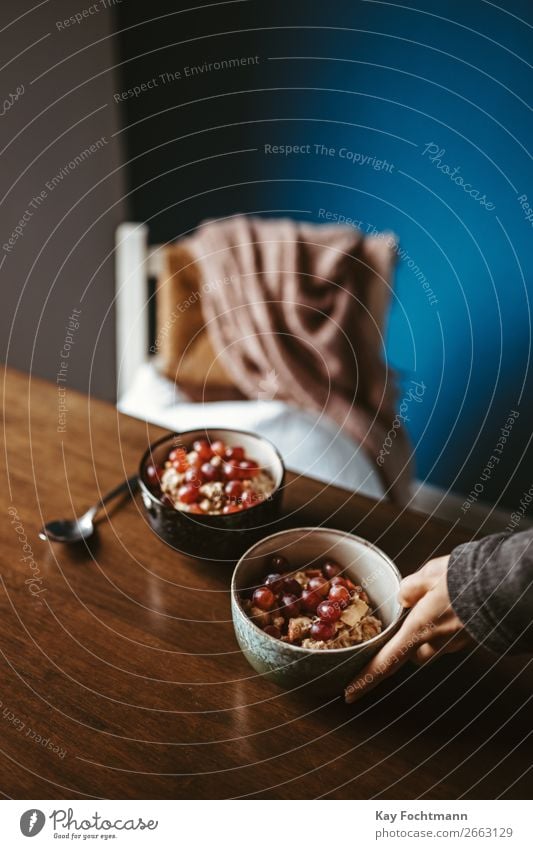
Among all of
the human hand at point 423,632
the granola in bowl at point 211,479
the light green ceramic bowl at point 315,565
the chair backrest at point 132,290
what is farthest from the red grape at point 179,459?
the chair backrest at point 132,290

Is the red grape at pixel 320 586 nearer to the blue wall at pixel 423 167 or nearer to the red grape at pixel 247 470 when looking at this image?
the red grape at pixel 247 470

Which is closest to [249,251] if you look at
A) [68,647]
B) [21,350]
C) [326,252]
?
[326,252]

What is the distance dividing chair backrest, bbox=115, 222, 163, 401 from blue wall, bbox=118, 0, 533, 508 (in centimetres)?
17

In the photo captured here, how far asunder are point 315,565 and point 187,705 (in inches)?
6.1

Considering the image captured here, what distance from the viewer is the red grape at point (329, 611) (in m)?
0.50

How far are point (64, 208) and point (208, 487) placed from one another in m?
1.15

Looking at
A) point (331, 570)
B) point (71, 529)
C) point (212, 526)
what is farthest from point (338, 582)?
point (71, 529)

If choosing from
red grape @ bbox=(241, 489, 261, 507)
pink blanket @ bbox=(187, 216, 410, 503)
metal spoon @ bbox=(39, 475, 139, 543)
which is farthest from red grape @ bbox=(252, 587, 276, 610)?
pink blanket @ bbox=(187, 216, 410, 503)

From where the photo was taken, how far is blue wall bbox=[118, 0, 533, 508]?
4.13ft

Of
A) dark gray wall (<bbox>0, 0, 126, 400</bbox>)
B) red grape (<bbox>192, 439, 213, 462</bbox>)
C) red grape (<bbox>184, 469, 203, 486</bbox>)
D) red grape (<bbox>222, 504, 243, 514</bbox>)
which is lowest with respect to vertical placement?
red grape (<bbox>222, 504, 243, 514</bbox>)

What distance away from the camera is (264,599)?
1.69 ft

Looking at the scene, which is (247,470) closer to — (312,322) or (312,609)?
(312,609)

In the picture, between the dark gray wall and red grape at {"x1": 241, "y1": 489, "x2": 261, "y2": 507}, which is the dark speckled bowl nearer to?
red grape at {"x1": 241, "y1": 489, "x2": 261, "y2": 507}

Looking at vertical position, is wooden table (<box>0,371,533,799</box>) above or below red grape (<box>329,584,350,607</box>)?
below
